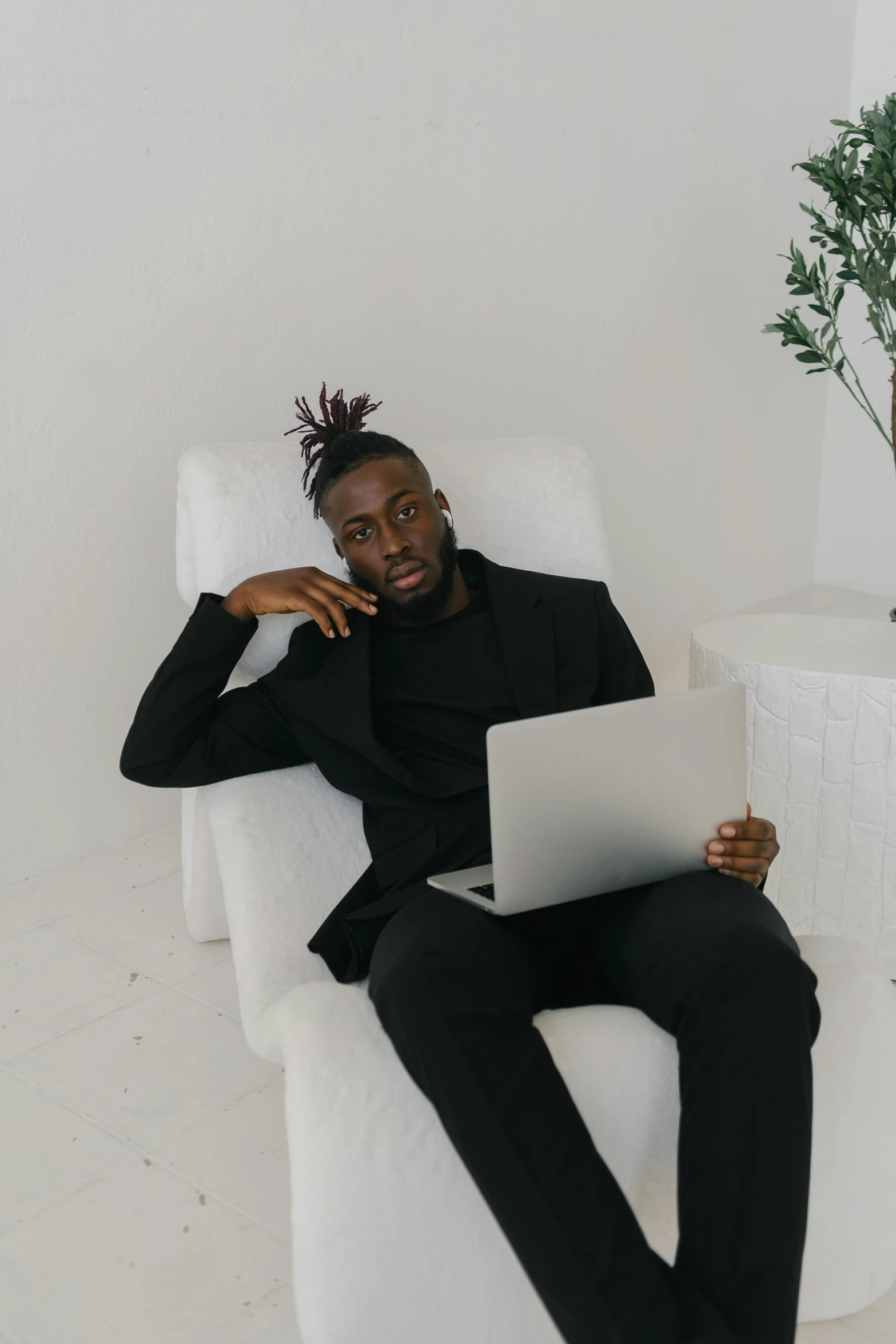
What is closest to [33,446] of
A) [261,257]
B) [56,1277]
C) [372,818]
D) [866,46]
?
[261,257]

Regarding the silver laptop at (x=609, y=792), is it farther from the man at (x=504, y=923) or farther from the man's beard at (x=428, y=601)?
the man's beard at (x=428, y=601)

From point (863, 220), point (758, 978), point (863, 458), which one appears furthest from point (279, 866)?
point (863, 458)

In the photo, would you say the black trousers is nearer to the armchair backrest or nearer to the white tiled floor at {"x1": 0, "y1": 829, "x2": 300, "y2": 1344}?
the white tiled floor at {"x1": 0, "y1": 829, "x2": 300, "y2": 1344}

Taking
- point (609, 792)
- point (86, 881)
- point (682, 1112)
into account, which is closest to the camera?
point (682, 1112)

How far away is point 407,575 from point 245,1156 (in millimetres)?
864

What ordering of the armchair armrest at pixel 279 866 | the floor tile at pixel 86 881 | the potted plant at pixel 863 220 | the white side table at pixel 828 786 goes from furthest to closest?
the potted plant at pixel 863 220, the floor tile at pixel 86 881, the white side table at pixel 828 786, the armchair armrest at pixel 279 866

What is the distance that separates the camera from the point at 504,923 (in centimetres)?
148

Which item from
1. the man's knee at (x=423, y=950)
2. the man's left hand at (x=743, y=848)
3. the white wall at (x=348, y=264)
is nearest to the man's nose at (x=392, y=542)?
the white wall at (x=348, y=264)

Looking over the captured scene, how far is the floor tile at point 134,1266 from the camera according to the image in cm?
145

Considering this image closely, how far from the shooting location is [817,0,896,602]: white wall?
14.5 feet

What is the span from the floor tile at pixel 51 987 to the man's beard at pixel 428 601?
34.0 inches

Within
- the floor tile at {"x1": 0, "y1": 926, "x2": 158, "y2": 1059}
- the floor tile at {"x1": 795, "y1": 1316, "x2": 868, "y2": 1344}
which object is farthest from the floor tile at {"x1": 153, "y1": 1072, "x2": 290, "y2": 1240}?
the floor tile at {"x1": 795, "y1": 1316, "x2": 868, "y2": 1344}

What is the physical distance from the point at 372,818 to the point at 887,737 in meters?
0.87

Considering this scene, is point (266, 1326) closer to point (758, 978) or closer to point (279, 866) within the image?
point (279, 866)
